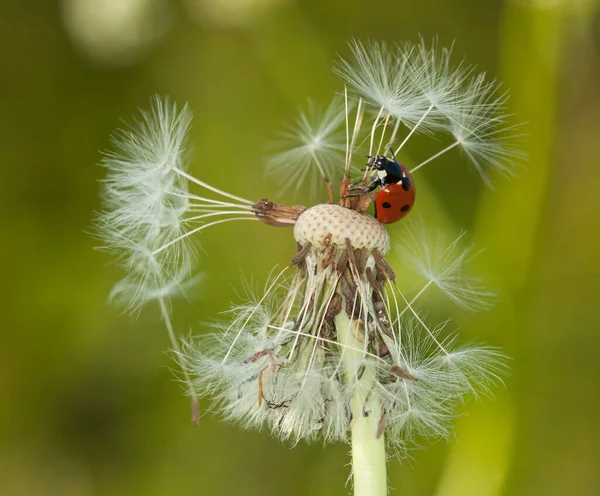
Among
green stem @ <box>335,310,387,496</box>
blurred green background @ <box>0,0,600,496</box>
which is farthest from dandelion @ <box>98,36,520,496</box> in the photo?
blurred green background @ <box>0,0,600,496</box>

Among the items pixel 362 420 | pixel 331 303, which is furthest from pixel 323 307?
pixel 362 420

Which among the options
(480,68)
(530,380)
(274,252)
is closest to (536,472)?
(530,380)

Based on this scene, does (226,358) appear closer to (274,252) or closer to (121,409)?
(274,252)

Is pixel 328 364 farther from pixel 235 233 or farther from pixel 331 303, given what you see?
pixel 235 233

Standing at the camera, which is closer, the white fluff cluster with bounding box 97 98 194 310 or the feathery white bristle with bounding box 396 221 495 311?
the white fluff cluster with bounding box 97 98 194 310

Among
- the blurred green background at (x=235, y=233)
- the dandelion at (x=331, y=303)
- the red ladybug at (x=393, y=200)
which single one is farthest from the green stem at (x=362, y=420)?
the blurred green background at (x=235, y=233)

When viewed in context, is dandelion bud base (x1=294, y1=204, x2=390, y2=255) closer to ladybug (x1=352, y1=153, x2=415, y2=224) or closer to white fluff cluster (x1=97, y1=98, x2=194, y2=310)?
ladybug (x1=352, y1=153, x2=415, y2=224)

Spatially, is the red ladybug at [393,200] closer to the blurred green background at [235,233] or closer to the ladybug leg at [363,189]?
the ladybug leg at [363,189]
